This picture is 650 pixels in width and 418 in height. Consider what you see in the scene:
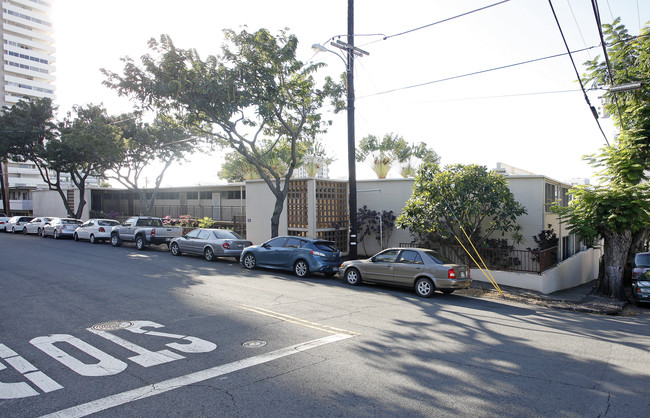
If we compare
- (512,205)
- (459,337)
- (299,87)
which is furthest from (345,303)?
(299,87)

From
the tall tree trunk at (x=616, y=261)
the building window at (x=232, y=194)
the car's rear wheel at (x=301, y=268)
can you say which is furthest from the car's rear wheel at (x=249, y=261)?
the building window at (x=232, y=194)

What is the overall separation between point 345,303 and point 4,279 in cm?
1016

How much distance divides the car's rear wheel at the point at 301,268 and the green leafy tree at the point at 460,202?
4.18 meters

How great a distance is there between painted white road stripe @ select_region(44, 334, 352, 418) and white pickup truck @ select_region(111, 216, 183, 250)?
17925 millimetres

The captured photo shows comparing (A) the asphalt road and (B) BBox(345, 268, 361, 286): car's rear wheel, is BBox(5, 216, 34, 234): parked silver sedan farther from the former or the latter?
(B) BBox(345, 268, 361, 286): car's rear wheel

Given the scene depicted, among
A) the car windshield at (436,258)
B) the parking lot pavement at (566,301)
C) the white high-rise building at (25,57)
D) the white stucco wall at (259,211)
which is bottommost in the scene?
the parking lot pavement at (566,301)

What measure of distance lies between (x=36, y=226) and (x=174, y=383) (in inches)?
1323

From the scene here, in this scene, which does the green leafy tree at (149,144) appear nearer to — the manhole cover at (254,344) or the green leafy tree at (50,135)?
the green leafy tree at (50,135)

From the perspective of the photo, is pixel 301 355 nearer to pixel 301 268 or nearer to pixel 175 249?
pixel 301 268

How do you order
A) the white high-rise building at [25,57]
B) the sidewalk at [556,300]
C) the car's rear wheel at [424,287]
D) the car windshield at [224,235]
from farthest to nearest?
the white high-rise building at [25,57]
the car windshield at [224,235]
the car's rear wheel at [424,287]
the sidewalk at [556,300]

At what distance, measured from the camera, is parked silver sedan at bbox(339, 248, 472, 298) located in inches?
493

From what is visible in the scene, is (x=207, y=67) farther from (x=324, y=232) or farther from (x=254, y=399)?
(x=254, y=399)

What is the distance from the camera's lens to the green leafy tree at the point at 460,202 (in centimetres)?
1577

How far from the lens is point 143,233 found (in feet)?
75.7
